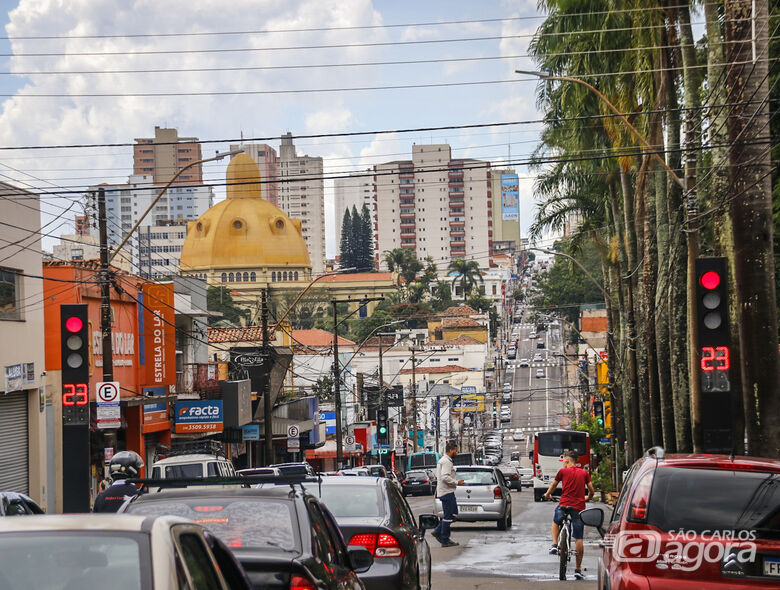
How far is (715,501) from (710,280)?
1003cm

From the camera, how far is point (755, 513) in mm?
7477

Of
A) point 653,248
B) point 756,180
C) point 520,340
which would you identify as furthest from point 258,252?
point 756,180

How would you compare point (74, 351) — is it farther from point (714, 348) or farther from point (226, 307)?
point (226, 307)

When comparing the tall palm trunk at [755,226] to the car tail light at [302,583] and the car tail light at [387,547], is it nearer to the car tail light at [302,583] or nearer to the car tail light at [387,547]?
the car tail light at [387,547]

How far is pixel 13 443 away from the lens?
28922 millimetres

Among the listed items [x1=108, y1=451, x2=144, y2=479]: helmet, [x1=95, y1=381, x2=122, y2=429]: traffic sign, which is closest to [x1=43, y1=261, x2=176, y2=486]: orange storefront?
[x1=95, y1=381, x2=122, y2=429]: traffic sign

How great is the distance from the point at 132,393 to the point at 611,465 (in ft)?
107

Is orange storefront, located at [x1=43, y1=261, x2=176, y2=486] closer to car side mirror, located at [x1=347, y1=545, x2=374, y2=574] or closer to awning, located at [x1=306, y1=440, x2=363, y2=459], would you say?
car side mirror, located at [x1=347, y1=545, x2=374, y2=574]

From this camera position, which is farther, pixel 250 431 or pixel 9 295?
pixel 250 431

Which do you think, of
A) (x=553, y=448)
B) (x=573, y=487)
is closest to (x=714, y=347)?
(x=573, y=487)

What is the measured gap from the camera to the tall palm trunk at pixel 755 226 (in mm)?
16516

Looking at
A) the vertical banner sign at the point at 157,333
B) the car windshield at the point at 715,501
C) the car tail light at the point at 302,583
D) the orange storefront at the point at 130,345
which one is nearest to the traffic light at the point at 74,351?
the orange storefront at the point at 130,345

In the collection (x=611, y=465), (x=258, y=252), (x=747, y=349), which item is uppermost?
(x=258, y=252)

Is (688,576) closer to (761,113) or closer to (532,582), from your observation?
(532,582)
